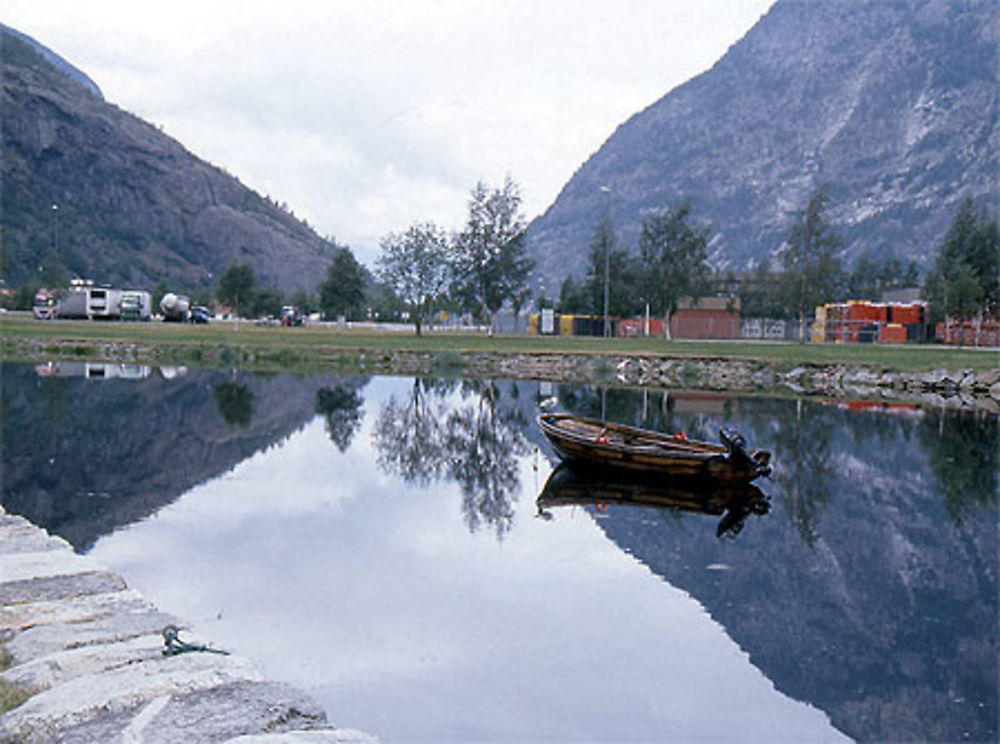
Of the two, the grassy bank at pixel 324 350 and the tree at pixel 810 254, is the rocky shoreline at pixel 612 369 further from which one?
the tree at pixel 810 254

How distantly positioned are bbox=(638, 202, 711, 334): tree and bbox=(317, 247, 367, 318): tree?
35.5 m

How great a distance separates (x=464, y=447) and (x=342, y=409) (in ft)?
29.5

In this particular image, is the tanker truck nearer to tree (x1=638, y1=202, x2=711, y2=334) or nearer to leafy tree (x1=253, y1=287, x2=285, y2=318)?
leafy tree (x1=253, y1=287, x2=285, y2=318)

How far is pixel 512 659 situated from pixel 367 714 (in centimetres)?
189

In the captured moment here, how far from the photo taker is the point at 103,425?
84.0 feet

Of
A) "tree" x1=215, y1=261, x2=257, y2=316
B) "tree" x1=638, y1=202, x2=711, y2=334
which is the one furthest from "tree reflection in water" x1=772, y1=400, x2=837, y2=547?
"tree" x1=215, y1=261, x2=257, y2=316

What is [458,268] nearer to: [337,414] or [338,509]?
[337,414]

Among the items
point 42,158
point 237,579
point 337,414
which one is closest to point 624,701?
point 237,579

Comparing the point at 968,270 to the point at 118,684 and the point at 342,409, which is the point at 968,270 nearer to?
the point at 342,409

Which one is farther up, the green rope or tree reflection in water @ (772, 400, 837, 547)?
the green rope

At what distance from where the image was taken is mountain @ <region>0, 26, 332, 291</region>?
147 metres

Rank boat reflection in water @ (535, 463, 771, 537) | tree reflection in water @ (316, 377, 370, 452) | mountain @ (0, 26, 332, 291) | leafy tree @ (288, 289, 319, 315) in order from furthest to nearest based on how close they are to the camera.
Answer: mountain @ (0, 26, 332, 291)
leafy tree @ (288, 289, 319, 315)
tree reflection in water @ (316, 377, 370, 452)
boat reflection in water @ (535, 463, 771, 537)

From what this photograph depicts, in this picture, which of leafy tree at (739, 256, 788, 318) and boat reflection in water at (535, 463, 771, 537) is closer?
boat reflection in water at (535, 463, 771, 537)

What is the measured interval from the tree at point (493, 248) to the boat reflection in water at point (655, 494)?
192 ft
